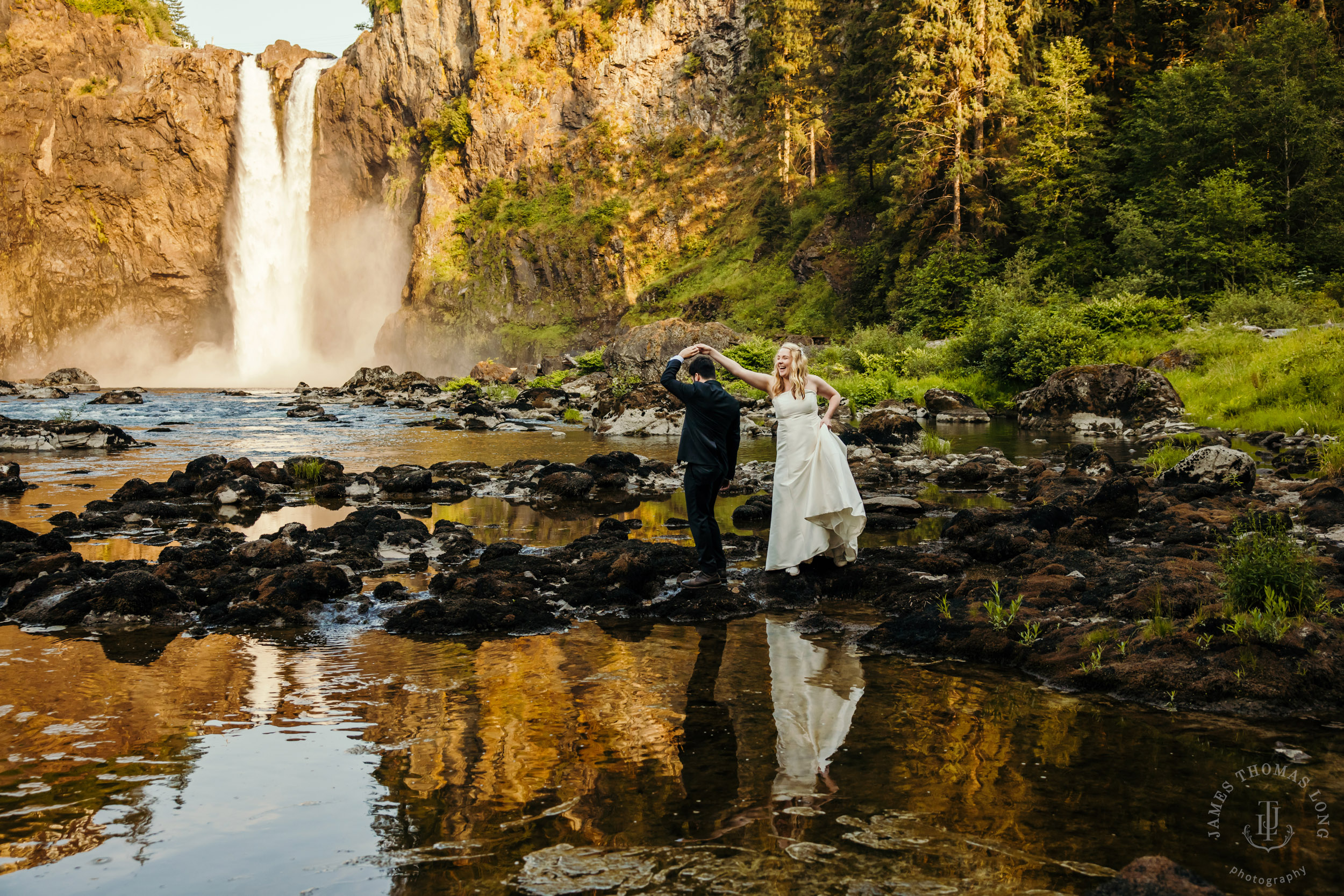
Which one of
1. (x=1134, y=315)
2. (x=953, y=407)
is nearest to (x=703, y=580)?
(x=953, y=407)

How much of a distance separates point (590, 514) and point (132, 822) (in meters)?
9.36

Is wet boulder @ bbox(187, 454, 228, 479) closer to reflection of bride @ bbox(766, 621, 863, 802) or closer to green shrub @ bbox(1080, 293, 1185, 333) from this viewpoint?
reflection of bride @ bbox(766, 621, 863, 802)

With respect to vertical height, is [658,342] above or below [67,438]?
above

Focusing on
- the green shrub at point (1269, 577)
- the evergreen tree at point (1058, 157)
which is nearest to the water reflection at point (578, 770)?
the green shrub at point (1269, 577)

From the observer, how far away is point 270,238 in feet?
235

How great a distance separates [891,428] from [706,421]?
529 inches

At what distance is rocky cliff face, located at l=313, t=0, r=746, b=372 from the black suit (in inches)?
2114

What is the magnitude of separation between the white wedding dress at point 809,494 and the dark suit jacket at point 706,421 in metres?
0.52

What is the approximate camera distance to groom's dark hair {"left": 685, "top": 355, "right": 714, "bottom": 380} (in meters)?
8.51

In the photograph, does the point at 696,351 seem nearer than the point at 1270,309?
Yes

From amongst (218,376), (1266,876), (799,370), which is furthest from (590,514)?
(218,376)

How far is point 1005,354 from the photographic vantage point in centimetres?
2847

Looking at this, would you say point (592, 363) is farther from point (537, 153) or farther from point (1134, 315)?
point (537, 153)

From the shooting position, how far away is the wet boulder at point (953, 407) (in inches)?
1037
